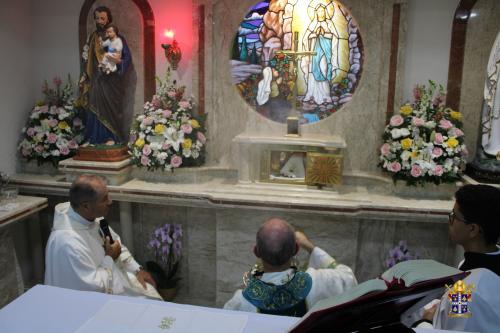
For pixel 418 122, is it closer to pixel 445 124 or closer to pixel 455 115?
pixel 445 124

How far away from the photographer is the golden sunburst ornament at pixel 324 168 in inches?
175

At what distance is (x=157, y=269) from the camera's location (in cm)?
492

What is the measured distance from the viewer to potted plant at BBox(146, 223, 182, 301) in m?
4.88

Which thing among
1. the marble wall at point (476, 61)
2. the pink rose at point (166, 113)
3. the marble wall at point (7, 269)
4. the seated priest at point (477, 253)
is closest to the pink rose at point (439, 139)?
the marble wall at point (476, 61)

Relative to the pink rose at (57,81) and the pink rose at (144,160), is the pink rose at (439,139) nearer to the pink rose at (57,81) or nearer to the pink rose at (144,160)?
the pink rose at (144,160)

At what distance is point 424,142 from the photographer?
4.36m

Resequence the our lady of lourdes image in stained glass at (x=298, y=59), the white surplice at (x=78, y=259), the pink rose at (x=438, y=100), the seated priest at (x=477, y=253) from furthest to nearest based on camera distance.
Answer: the our lady of lourdes image in stained glass at (x=298, y=59) → the pink rose at (x=438, y=100) → the white surplice at (x=78, y=259) → the seated priest at (x=477, y=253)

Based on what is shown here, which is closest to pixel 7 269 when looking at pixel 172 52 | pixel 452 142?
pixel 172 52

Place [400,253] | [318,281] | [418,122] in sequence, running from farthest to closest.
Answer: [400,253] < [418,122] < [318,281]

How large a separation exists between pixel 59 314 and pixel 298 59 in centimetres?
367

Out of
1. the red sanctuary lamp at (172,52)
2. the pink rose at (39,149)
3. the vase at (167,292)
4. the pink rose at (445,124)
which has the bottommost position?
the vase at (167,292)

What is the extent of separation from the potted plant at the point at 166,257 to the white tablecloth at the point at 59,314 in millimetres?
2910

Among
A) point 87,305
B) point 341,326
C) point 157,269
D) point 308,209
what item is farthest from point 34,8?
point 341,326

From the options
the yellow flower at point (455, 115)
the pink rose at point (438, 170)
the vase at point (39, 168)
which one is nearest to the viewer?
the pink rose at point (438, 170)
